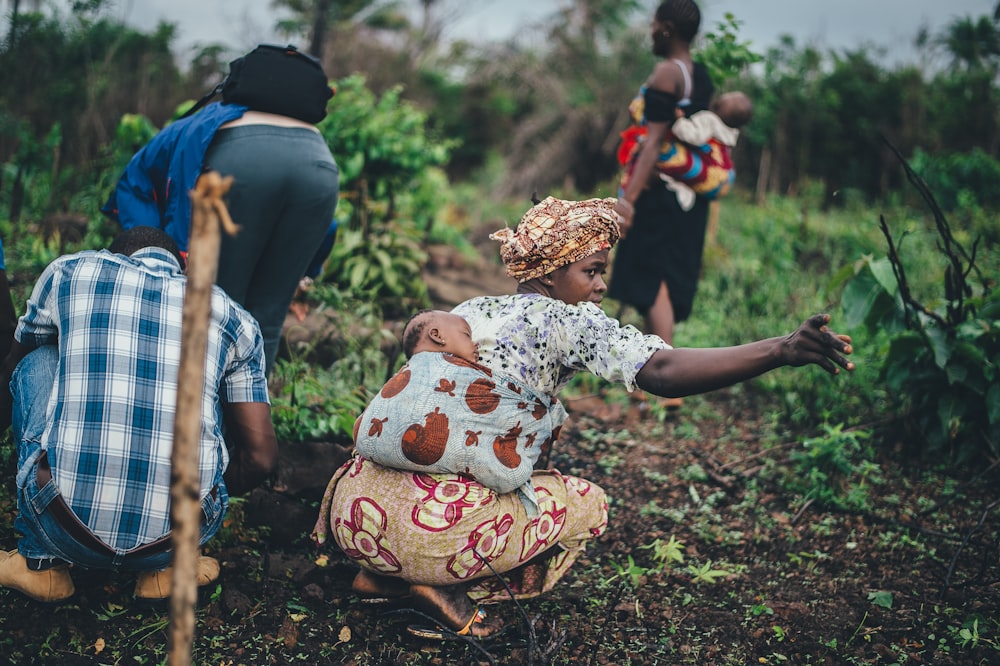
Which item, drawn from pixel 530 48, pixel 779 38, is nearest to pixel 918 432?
pixel 779 38

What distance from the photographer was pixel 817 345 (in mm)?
1801

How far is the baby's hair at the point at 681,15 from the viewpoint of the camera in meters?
3.79

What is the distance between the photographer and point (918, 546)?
3.01m

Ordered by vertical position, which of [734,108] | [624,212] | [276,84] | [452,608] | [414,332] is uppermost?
[734,108]

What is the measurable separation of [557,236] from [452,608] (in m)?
1.07

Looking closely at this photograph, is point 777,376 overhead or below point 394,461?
below

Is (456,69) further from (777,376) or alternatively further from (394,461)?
(394,461)

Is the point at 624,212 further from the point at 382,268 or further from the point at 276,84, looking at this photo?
the point at 382,268

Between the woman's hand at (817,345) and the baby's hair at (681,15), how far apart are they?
243cm

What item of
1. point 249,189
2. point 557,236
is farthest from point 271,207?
point 557,236

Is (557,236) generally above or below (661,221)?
above

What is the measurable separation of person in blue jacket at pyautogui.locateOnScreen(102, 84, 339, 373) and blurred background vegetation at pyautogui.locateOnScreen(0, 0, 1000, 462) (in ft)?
1.70

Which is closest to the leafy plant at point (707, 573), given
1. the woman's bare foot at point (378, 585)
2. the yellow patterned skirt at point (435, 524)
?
the yellow patterned skirt at point (435, 524)

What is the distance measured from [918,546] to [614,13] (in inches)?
410
